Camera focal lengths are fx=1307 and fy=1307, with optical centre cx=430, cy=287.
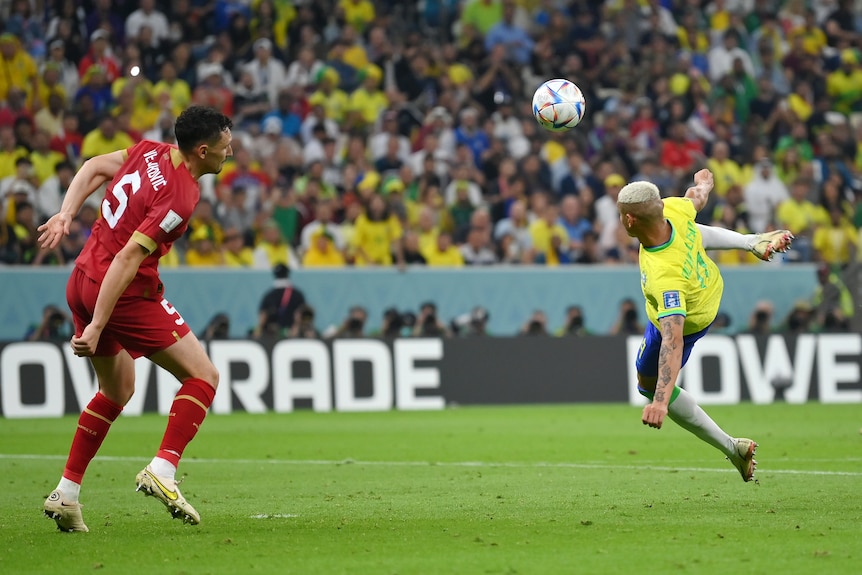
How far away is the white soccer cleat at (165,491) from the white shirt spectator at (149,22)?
49.5 ft

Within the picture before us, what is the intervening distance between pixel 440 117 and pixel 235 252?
16.1 ft

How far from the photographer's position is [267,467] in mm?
11227

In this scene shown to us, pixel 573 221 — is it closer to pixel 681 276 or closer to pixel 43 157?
pixel 43 157

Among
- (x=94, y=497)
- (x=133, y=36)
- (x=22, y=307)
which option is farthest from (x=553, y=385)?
(x=94, y=497)

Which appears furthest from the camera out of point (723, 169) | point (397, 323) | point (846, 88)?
point (846, 88)

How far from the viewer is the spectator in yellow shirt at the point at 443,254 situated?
19.6 m

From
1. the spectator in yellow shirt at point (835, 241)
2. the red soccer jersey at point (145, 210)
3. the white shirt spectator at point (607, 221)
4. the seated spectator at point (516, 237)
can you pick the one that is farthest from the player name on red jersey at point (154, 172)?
the spectator in yellow shirt at point (835, 241)

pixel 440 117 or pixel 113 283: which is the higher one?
pixel 440 117

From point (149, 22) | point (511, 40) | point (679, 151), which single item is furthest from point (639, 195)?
point (511, 40)

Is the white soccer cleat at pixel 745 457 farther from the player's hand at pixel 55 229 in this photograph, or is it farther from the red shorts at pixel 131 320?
the player's hand at pixel 55 229

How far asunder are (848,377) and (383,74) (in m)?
9.34

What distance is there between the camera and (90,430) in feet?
25.0

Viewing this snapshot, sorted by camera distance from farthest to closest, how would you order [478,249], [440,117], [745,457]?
[440,117]
[478,249]
[745,457]

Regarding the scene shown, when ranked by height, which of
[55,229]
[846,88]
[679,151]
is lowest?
[55,229]
